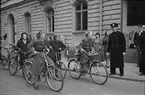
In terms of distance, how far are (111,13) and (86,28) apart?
3105 millimetres

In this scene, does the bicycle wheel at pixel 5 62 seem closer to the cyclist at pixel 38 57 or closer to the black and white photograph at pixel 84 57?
the black and white photograph at pixel 84 57

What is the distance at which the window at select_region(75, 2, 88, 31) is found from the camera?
14.9 meters

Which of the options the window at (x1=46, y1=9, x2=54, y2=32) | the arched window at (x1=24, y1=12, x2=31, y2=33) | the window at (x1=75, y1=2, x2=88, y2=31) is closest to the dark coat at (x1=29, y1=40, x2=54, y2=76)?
the window at (x1=75, y1=2, x2=88, y2=31)

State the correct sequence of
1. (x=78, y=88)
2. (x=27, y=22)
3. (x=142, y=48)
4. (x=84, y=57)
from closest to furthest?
(x=78, y=88)
(x=84, y=57)
(x=142, y=48)
(x=27, y=22)

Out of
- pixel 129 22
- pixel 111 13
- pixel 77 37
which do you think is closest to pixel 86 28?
pixel 77 37

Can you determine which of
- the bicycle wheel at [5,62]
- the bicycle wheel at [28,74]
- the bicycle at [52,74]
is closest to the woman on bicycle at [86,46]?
the bicycle at [52,74]

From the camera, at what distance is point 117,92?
5.41m

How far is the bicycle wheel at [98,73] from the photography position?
606 centimetres

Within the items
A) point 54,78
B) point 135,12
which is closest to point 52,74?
point 54,78

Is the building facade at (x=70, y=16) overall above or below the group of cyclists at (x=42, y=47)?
above

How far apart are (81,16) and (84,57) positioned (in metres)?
8.87

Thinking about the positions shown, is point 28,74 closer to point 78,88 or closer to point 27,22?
point 78,88

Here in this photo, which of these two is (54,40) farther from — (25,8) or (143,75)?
(25,8)

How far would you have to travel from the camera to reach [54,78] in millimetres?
5426
